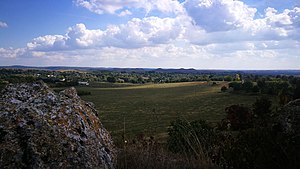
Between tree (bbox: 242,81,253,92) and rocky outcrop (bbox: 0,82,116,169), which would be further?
tree (bbox: 242,81,253,92)

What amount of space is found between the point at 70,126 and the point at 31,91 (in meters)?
1.03

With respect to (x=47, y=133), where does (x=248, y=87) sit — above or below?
below

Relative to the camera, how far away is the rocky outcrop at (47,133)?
362 centimetres

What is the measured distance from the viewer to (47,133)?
3.88 meters

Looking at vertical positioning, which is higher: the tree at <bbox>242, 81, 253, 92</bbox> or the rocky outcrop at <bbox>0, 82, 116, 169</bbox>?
the rocky outcrop at <bbox>0, 82, 116, 169</bbox>

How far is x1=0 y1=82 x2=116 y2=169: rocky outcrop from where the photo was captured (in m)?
3.62

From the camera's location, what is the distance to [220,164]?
4.55 m

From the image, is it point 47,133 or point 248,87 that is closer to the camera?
point 47,133

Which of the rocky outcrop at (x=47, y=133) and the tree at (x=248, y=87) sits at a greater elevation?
the rocky outcrop at (x=47, y=133)

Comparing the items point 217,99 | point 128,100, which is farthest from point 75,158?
point 128,100

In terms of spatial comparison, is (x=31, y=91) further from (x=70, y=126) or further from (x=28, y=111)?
(x=70, y=126)

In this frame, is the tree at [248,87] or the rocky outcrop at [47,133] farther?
the tree at [248,87]

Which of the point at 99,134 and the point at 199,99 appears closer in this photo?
the point at 99,134

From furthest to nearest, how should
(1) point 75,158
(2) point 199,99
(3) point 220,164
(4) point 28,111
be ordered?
(2) point 199,99 < (3) point 220,164 < (4) point 28,111 < (1) point 75,158
